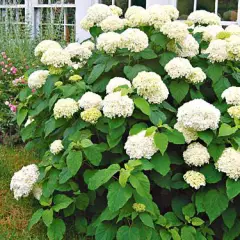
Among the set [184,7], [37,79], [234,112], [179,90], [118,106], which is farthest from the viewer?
[184,7]

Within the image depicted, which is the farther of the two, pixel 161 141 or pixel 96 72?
pixel 96 72

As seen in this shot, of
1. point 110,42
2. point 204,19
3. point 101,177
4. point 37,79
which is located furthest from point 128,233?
point 204,19

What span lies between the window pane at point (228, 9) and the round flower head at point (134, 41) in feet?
12.9

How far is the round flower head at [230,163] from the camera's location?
2.84 m

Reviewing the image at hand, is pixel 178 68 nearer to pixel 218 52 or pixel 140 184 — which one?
pixel 218 52

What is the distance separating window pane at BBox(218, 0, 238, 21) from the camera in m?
6.82

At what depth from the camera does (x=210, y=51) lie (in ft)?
A: 11.0

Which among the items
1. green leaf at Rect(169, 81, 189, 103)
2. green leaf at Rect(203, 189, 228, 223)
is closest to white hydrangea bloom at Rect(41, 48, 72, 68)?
green leaf at Rect(169, 81, 189, 103)

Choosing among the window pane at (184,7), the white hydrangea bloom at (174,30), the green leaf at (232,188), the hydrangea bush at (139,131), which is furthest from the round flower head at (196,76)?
the window pane at (184,7)

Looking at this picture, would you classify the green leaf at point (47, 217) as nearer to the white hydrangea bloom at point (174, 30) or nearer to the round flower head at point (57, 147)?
the round flower head at point (57, 147)

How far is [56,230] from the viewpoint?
3.13 metres

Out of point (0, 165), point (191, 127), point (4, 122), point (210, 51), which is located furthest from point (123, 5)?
point (191, 127)

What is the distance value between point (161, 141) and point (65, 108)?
72cm

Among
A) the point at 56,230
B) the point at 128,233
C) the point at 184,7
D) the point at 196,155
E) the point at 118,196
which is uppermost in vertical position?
the point at 184,7
